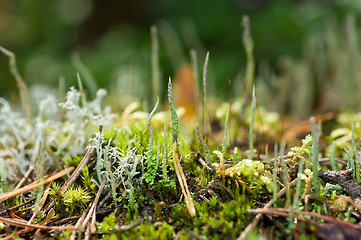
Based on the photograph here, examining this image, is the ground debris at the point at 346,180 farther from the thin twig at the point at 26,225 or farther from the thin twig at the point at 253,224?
the thin twig at the point at 26,225

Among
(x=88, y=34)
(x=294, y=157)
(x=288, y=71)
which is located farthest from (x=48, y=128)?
(x=88, y=34)

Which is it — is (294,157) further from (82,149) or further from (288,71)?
(288,71)

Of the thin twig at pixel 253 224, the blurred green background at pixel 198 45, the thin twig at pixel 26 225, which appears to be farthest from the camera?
the blurred green background at pixel 198 45

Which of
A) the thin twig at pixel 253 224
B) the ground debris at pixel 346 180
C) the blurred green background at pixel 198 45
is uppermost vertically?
the blurred green background at pixel 198 45

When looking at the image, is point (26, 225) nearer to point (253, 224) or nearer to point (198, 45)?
point (253, 224)

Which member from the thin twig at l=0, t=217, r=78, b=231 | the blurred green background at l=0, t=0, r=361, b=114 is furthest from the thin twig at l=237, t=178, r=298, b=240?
the blurred green background at l=0, t=0, r=361, b=114

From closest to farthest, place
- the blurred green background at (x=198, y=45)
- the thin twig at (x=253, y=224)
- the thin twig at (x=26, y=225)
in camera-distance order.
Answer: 1. the thin twig at (x=253, y=224)
2. the thin twig at (x=26, y=225)
3. the blurred green background at (x=198, y=45)

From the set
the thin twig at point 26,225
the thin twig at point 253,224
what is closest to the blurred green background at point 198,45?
the thin twig at point 26,225

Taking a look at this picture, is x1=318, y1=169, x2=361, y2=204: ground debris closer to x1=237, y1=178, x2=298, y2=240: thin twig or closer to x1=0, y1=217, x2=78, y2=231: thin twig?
x1=237, y1=178, x2=298, y2=240: thin twig
